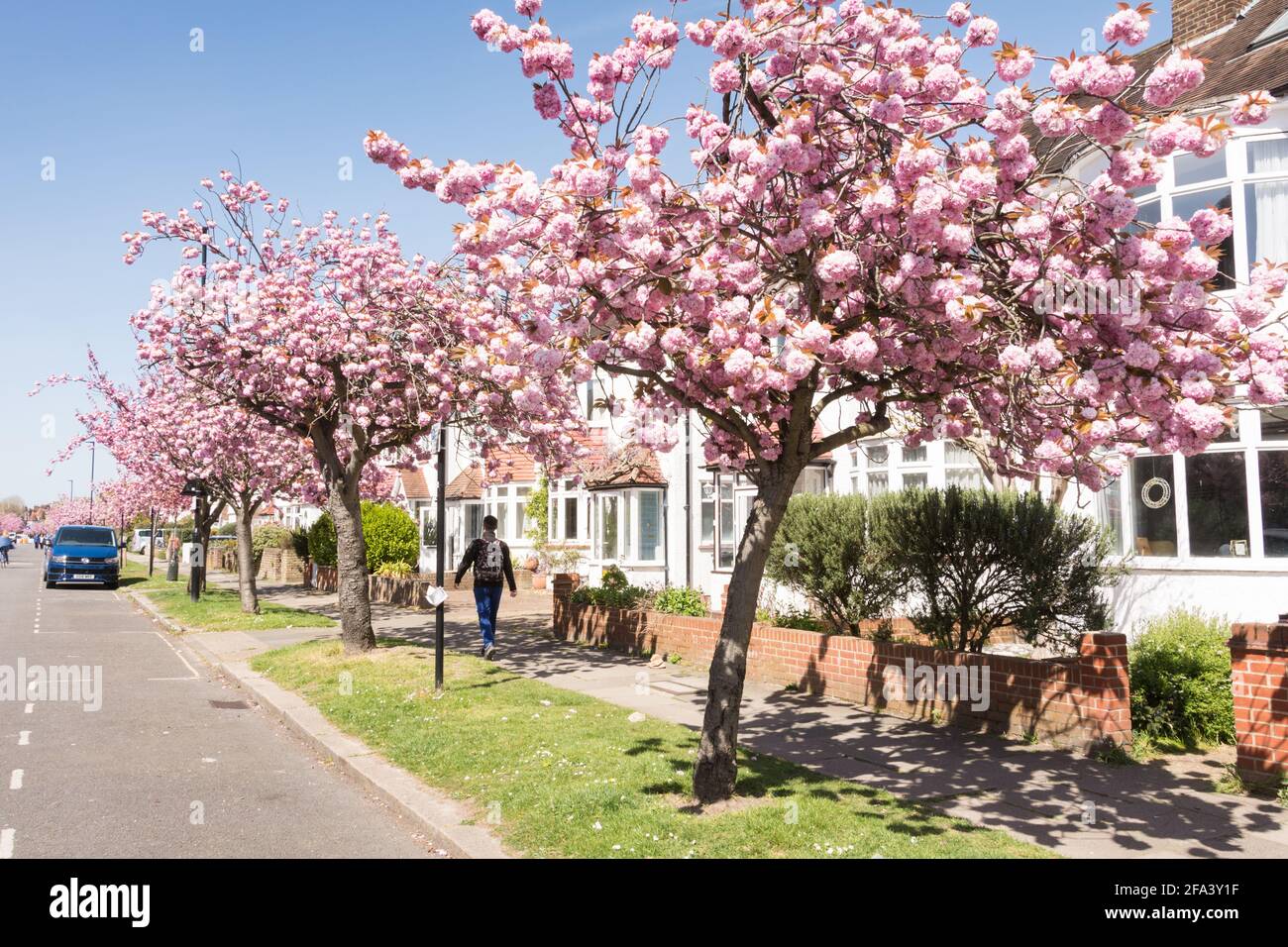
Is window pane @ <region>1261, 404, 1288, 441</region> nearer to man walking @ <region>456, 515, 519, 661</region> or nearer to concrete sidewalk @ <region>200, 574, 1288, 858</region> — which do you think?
concrete sidewalk @ <region>200, 574, 1288, 858</region>

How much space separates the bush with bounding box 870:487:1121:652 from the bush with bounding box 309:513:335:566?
2501cm

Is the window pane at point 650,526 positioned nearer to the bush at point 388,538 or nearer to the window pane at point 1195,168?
Result: the bush at point 388,538

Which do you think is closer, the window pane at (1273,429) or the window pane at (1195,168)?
the window pane at (1273,429)

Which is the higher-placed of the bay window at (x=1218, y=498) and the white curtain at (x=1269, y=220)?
the white curtain at (x=1269, y=220)

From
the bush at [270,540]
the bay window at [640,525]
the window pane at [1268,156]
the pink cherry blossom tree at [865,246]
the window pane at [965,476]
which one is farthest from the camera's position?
the bush at [270,540]

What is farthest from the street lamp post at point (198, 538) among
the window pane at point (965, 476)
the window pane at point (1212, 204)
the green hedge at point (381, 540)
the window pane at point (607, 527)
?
the window pane at point (1212, 204)

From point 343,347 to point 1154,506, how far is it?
39.3ft

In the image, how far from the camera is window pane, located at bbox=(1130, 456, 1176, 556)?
13.4m

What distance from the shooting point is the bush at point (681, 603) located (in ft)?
48.3

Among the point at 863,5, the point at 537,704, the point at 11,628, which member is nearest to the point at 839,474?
the point at 537,704

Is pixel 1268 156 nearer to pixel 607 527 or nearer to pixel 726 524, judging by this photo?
pixel 726 524

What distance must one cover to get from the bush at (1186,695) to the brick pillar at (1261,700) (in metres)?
1.26

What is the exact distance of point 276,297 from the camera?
42.9 ft

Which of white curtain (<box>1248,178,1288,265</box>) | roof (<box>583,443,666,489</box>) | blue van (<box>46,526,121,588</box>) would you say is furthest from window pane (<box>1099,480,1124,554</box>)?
blue van (<box>46,526,121,588</box>)
